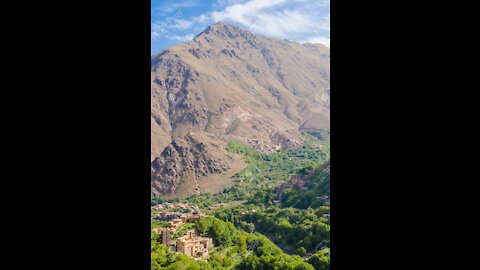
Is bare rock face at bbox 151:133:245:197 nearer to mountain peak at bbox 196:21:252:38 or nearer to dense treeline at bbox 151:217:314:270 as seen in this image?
dense treeline at bbox 151:217:314:270

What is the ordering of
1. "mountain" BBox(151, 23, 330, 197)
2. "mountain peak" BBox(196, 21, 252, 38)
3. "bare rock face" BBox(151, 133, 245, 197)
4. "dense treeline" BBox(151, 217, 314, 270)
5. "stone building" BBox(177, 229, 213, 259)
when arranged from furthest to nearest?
"mountain peak" BBox(196, 21, 252, 38), "mountain" BBox(151, 23, 330, 197), "bare rock face" BBox(151, 133, 245, 197), "stone building" BBox(177, 229, 213, 259), "dense treeline" BBox(151, 217, 314, 270)

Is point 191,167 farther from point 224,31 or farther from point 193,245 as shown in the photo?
point 224,31

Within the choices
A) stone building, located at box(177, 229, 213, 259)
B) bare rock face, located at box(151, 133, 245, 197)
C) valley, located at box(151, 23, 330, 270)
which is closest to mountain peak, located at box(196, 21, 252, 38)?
valley, located at box(151, 23, 330, 270)

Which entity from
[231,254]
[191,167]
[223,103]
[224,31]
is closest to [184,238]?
[231,254]

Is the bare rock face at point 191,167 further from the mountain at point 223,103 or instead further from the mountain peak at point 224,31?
the mountain peak at point 224,31

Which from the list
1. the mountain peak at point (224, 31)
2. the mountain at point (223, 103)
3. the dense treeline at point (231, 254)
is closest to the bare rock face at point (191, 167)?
the mountain at point (223, 103)
